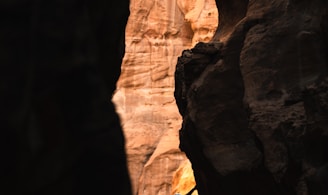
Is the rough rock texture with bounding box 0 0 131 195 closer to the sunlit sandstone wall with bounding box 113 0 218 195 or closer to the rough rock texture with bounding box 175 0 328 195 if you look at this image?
the rough rock texture with bounding box 175 0 328 195

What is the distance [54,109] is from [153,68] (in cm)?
1425

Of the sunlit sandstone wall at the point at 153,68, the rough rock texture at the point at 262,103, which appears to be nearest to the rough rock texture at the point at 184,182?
the sunlit sandstone wall at the point at 153,68

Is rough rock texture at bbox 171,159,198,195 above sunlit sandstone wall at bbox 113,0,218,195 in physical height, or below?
below

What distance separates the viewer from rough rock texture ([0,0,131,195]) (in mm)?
2131

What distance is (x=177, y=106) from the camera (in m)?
7.83

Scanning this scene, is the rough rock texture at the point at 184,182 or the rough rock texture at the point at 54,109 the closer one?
the rough rock texture at the point at 54,109

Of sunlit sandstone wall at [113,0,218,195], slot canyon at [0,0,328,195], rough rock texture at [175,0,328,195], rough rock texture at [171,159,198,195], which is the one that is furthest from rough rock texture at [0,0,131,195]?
sunlit sandstone wall at [113,0,218,195]

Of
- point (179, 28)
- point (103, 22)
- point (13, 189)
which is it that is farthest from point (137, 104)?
point (13, 189)

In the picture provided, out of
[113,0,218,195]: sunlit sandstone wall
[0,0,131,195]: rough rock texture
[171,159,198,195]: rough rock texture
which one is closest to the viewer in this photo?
[0,0,131,195]: rough rock texture

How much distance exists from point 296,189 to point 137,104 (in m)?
10.8

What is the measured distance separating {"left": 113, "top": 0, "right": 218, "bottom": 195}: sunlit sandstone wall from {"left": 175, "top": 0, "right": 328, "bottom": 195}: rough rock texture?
8541 millimetres

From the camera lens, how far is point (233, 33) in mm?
6742

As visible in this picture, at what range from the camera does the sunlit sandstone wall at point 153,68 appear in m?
15.7

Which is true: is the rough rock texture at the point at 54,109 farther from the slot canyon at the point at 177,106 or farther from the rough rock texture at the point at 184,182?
the rough rock texture at the point at 184,182
